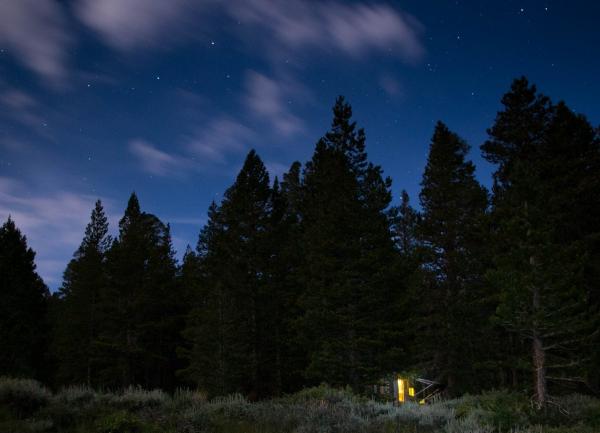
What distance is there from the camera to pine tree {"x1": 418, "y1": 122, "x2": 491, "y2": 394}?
80.0ft

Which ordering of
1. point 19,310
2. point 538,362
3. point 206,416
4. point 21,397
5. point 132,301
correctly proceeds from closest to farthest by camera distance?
point 21,397 → point 206,416 → point 538,362 → point 19,310 → point 132,301

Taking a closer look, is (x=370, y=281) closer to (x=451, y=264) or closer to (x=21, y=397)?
(x=451, y=264)

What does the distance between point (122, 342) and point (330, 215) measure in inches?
769

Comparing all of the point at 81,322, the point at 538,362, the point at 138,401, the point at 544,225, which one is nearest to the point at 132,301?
the point at 81,322

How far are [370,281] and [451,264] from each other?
596cm

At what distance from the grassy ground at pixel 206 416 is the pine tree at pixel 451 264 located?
38.7 feet

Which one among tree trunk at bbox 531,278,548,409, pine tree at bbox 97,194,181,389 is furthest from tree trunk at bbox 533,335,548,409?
pine tree at bbox 97,194,181,389

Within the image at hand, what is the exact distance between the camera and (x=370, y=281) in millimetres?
22875

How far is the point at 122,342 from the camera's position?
32.7m

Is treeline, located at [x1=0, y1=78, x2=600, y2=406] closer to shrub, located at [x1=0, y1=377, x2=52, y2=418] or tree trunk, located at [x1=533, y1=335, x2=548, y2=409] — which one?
tree trunk, located at [x1=533, y1=335, x2=548, y2=409]

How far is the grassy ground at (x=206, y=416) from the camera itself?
8.19 metres

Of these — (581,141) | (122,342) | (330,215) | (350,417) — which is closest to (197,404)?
(350,417)

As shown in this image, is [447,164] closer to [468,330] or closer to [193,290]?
[468,330]

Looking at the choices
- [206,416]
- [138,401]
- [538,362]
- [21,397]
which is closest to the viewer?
[21,397]
